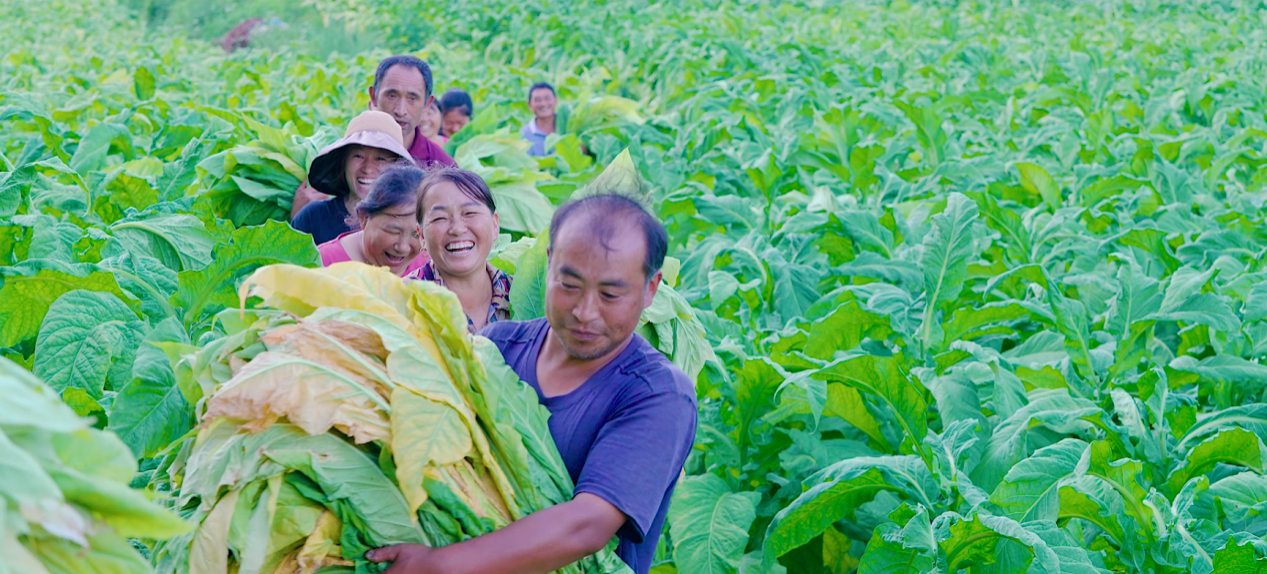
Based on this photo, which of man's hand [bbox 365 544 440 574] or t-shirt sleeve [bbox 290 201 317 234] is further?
t-shirt sleeve [bbox 290 201 317 234]

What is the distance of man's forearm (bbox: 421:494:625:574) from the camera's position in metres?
1.73

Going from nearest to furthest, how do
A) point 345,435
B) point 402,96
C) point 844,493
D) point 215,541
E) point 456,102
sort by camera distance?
point 215,541 → point 345,435 → point 844,493 → point 402,96 → point 456,102

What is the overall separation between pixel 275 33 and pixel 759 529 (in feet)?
61.8

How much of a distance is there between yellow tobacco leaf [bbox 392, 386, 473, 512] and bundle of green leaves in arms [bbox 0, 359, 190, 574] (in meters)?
0.54

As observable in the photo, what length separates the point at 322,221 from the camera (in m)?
4.03

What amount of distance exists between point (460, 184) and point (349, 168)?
1.19 metres

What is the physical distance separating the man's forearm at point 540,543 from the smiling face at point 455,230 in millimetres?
1170

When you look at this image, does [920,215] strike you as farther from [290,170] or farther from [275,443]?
[275,443]

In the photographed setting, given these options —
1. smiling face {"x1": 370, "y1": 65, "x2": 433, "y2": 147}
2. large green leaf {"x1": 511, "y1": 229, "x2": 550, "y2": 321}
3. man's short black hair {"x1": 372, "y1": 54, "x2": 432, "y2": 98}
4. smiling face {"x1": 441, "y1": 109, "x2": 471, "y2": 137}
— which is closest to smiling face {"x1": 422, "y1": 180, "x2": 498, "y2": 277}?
large green leaf {"x1": 511, "y1": 229, "x2": 550, "y2": 321}

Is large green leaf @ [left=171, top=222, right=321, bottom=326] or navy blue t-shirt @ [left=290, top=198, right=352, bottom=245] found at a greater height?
large green leaf @ [left=171, top=222, right=321, bottom=326]

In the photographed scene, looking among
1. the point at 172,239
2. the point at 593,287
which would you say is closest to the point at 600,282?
the point at 593,287

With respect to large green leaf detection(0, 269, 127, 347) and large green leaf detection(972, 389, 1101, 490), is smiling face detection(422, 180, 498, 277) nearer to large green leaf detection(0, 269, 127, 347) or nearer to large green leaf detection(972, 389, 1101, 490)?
large green leaf detection(0, 269, 127, 347)

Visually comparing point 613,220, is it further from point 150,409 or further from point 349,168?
point 349,168

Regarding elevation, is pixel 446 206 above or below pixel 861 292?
above
